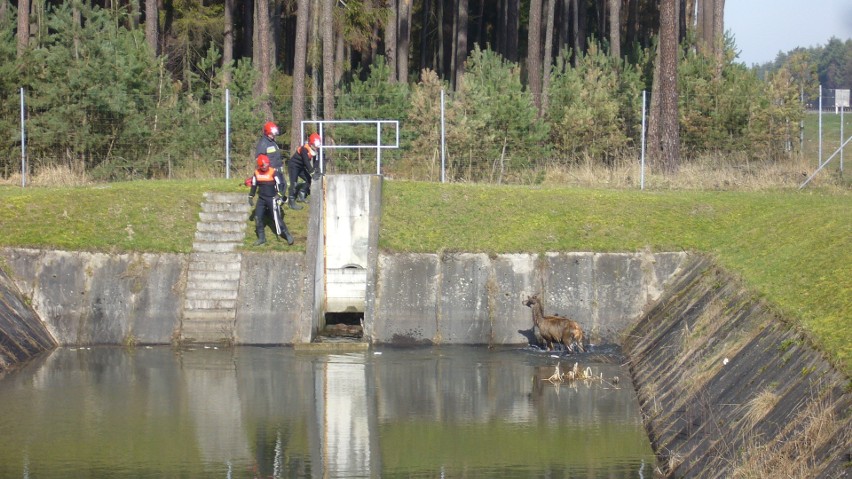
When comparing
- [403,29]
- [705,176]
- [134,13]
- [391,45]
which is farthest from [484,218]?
[403,29]

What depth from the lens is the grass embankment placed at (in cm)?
2030

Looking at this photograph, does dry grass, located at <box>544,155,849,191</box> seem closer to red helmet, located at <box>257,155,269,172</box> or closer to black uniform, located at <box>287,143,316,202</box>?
black uniform, located at <box>287,143,316,202</box>

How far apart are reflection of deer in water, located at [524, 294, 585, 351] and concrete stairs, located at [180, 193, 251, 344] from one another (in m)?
5.10

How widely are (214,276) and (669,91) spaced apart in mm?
13974

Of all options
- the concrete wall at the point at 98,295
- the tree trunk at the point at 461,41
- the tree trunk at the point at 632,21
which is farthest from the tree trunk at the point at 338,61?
the concrete wall at the point at 98,295

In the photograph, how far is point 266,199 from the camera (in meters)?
20.6

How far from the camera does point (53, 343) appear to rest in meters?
19.3

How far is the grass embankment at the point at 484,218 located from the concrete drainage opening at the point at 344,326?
4.88 feet

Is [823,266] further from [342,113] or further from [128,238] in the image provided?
[342,113]

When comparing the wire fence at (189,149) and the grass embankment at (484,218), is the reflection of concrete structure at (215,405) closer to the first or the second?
the grass embankment at (484,218)

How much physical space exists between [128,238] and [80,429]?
731 cm

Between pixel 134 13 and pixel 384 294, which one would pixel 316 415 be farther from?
pixel 134 13

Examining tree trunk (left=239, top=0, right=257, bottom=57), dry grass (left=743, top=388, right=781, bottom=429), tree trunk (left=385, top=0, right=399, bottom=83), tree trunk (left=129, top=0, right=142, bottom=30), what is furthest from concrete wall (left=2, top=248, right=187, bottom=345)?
tree trunk (left=239, top=0, right=257, bottom=57)

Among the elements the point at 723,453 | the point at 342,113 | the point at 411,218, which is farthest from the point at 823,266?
the point at 342,113
